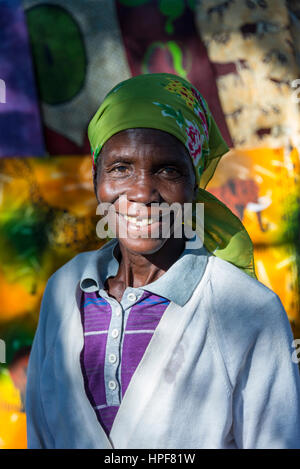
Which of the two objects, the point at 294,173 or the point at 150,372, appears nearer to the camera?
the point at 150,372

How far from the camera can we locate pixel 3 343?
2439 millimetres

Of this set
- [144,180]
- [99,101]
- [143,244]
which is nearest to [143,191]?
[144,180]

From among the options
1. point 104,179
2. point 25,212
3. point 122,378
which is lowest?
point 122,378

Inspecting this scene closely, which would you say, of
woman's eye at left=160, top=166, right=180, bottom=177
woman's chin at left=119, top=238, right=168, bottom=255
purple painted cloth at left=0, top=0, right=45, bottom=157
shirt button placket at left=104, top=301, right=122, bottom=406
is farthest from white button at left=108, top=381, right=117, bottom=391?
purple painted cloth at left=0, top=0, right=45, bottom=157

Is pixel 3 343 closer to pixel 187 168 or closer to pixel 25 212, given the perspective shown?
pixel 25 212

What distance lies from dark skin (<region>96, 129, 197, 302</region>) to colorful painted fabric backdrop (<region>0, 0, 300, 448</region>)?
46.7 inches

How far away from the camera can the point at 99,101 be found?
8.48 feet

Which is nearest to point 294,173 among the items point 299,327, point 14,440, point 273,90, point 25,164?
point 273,90

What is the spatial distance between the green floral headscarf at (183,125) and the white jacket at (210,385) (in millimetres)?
155

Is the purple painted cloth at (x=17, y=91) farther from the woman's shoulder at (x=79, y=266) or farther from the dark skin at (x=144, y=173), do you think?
the dark skin at (x=144, y=173)

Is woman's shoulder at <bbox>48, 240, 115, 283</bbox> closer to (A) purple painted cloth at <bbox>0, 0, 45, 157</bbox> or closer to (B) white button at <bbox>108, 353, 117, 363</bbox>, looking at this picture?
(B) white button at <bbox>108, 353, 117, 363</bbox>

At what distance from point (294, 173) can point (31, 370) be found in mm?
1723

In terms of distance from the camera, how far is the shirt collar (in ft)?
4.41

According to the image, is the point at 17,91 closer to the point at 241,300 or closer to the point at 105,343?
the point at 105,343
